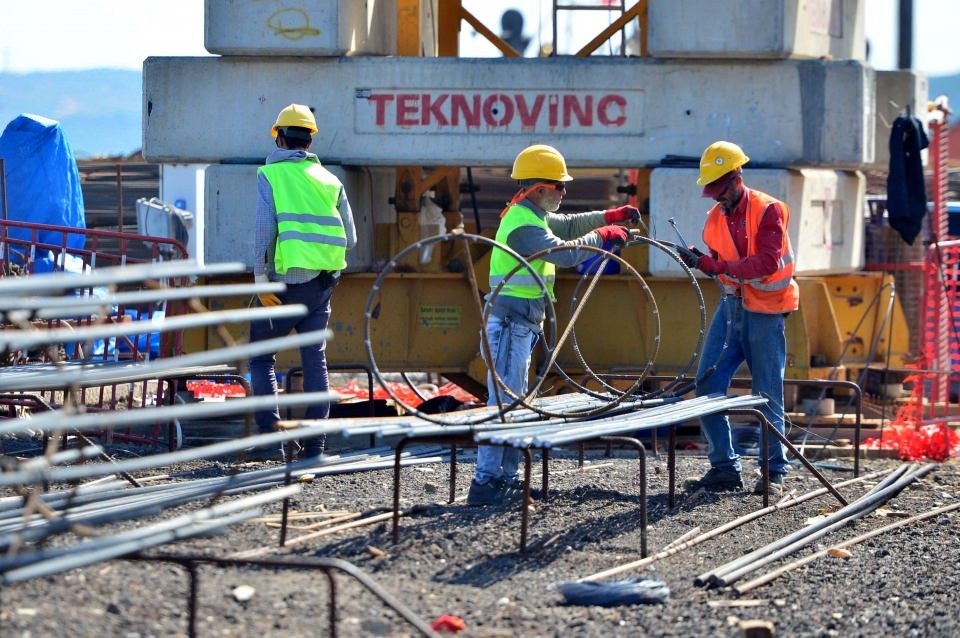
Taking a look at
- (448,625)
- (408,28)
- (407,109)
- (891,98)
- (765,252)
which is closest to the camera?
(448,625)

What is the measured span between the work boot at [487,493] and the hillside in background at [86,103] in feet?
263

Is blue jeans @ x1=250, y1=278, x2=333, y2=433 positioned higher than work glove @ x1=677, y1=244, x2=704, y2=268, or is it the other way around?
work glove @ x1=677, y1=244, x2=704, y2=268

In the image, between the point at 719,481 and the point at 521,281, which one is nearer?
the point at 521,281

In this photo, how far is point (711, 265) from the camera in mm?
8414

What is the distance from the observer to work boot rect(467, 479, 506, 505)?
7684mm

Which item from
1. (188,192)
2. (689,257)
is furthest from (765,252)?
(188,192)

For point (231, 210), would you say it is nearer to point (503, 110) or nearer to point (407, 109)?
point (407, 109)

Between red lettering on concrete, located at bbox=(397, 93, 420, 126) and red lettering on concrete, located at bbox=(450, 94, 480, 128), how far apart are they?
0.26 m

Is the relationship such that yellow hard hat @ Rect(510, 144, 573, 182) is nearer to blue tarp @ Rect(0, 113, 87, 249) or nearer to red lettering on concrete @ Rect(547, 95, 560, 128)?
red lettering on concrete @ Rect(547, 95, 560, 128)

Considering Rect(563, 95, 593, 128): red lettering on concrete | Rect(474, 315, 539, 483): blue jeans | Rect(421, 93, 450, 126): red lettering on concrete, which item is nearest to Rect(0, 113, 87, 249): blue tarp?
Rect(421, 93, 450, 126): red lettering on concrete

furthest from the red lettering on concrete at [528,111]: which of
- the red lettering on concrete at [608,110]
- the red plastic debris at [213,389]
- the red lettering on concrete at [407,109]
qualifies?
the red plastic debris at [213,389]

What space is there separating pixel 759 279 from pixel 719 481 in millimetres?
1202

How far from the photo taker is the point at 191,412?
15.3 ft

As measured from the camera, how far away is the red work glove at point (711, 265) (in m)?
8.38
